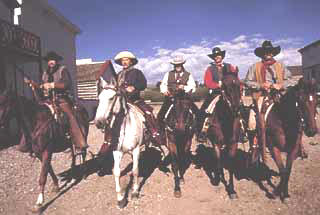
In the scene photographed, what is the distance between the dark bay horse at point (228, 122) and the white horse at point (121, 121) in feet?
5.71

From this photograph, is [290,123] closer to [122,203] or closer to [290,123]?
[290,123]

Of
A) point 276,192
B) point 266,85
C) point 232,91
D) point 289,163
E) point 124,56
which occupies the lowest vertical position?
point 276,192

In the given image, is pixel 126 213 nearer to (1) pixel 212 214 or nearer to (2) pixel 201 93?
(1) pixel 212 214

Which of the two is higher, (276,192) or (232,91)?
(232,91)

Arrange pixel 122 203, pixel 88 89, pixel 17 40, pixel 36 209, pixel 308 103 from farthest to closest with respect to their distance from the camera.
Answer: pixel 88 89, pixel 17 40, pixel 122 203, pixel 36 209, pixel 308 103

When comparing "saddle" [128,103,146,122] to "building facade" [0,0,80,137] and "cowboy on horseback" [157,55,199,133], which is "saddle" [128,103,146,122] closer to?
"cowboy on horseback" [157,55,199,133]

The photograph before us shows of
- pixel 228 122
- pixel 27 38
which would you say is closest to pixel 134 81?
pixel 228 122

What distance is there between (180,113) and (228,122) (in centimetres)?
111

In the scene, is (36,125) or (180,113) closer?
(36,125)

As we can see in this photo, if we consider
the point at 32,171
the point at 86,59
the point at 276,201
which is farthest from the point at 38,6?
the point at 86,59

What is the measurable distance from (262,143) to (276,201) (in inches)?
46.5

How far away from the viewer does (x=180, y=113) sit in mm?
5254

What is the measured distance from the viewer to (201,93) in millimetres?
38750

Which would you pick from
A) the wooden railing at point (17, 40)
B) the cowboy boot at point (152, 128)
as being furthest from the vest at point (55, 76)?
the wooden railing at point (17, 40)
